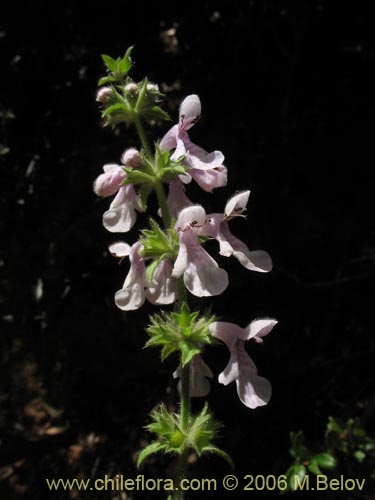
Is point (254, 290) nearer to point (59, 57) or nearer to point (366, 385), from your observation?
point (366, 385)

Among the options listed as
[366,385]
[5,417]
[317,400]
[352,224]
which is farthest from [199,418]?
[5,417]

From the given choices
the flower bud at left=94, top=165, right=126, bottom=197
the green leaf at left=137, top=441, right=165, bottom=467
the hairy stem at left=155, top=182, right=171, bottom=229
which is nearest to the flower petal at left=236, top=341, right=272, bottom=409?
the green leaf at left=137, top=441, right=165, bottom=467

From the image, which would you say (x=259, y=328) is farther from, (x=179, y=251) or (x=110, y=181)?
(x=110, y=181)

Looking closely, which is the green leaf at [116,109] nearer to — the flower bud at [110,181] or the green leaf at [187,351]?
the flower bud at [110,181]

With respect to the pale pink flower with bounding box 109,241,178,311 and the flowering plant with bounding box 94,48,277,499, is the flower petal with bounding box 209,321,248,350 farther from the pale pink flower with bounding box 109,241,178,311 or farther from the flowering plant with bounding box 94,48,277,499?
the pale pink flower with bounding box 109,241,178,311

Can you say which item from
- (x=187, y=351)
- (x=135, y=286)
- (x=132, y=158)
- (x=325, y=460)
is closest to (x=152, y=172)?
(x=132, y=158)

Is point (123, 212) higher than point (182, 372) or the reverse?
higher
